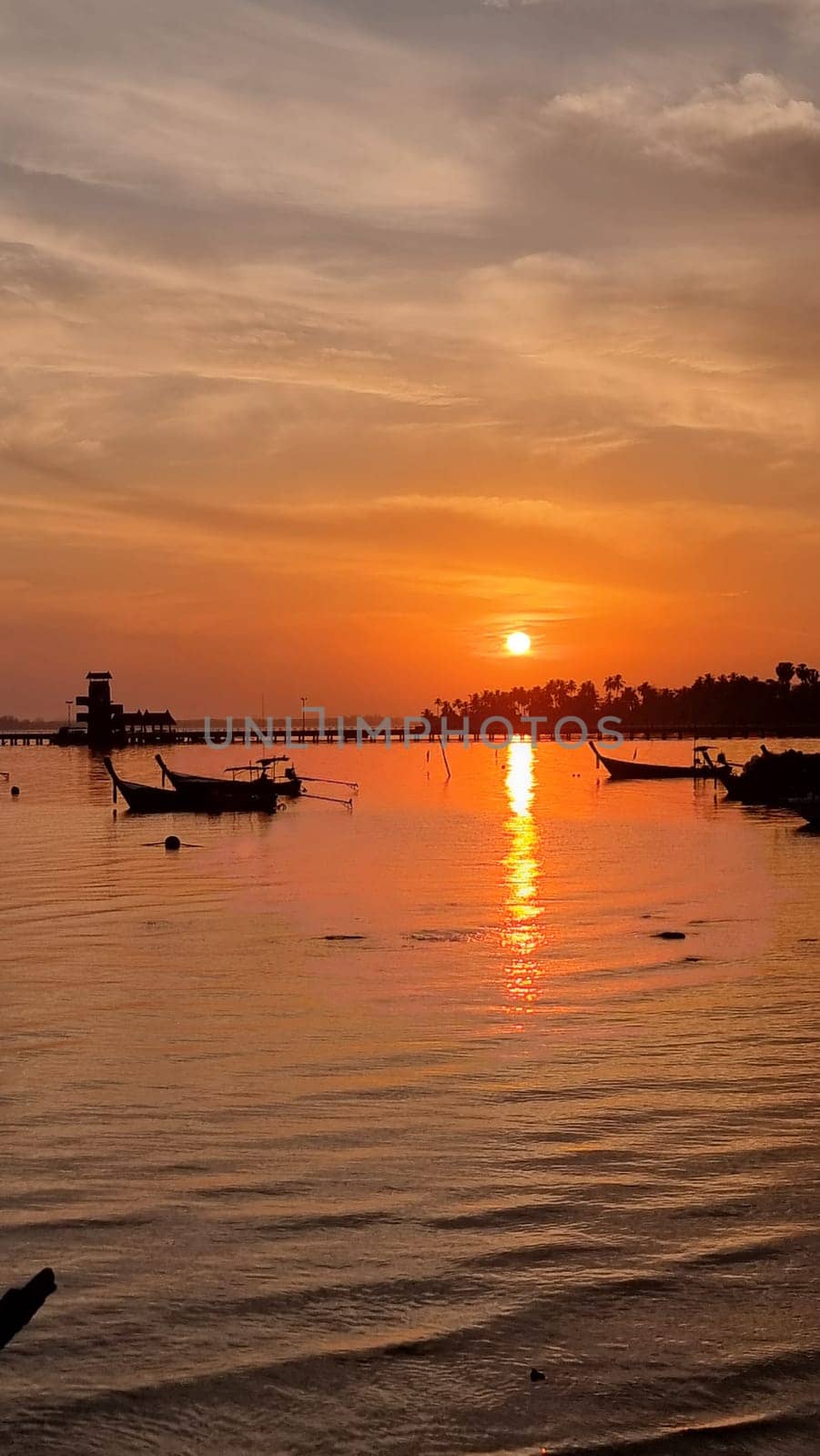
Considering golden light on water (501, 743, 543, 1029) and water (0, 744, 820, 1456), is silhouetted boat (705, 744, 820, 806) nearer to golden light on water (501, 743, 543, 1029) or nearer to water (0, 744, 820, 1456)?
golden light on water (501, 743, 543, 1029)

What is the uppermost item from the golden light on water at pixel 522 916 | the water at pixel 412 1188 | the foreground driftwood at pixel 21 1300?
the foreground driftwood at pixel 21 1300

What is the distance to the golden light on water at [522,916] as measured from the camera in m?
20.6

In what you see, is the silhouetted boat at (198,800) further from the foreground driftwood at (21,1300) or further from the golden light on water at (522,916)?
the foreground driftwood at (21,1300)

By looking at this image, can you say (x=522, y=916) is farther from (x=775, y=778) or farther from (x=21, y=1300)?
(x=775, y=778)

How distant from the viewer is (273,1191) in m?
10.8

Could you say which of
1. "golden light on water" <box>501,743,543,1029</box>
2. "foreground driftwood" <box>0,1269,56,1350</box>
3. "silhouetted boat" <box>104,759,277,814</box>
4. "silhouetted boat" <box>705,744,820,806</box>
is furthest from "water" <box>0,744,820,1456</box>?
"silhouetted boat" <box>705,744,820,806</box>

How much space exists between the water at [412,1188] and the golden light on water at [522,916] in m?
0.16

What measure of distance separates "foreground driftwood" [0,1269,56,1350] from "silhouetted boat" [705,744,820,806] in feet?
206

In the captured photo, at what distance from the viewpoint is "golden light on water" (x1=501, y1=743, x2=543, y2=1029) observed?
20.6 meters

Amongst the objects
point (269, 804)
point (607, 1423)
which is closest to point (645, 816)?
point (269, 804)

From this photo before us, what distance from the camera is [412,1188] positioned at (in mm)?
10867

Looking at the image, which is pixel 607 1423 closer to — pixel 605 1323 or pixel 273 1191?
pixel 605 1323

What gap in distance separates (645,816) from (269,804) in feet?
A: 67.9

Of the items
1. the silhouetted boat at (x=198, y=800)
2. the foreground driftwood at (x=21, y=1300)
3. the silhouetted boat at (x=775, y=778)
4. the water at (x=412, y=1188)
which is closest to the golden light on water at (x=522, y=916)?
the water at (x=412, y=1188)
